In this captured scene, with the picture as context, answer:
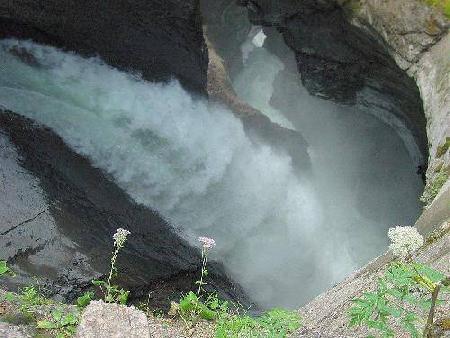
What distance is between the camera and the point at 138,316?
4324mm

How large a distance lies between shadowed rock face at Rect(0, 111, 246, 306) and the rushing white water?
0.52 metres

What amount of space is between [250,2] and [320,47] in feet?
8.82

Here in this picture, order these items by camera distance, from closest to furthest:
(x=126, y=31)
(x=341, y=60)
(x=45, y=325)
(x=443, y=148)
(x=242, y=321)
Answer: (x=45, y=325) → (x=242, y=321) → (x=443, y=148) → (x=126, y=31) → (x=341, y=60)

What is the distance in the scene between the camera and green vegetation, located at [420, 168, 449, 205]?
817cm

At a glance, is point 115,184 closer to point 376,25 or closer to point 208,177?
point 208,177

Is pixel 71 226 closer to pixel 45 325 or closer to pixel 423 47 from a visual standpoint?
pixel 45 325

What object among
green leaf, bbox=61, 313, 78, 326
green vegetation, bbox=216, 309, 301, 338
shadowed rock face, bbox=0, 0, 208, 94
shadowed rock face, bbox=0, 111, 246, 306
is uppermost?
shadowed rock face, bbox=0, 0, 208, 94

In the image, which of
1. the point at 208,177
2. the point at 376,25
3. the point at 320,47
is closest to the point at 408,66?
the point at 376,25

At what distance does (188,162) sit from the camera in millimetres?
14055

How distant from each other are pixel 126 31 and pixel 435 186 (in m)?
9.24

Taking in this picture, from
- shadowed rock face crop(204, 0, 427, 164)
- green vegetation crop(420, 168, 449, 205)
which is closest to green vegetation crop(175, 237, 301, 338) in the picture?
green vegetation crop(420, 168, 449, 205)

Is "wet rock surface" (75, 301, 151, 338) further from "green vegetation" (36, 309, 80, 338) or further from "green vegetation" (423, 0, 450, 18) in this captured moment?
"green vegetation" (423, 0, 450, 18)

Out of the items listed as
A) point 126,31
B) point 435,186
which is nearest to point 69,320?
point 435,186

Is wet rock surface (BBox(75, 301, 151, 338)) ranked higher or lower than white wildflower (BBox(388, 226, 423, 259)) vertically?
lower
